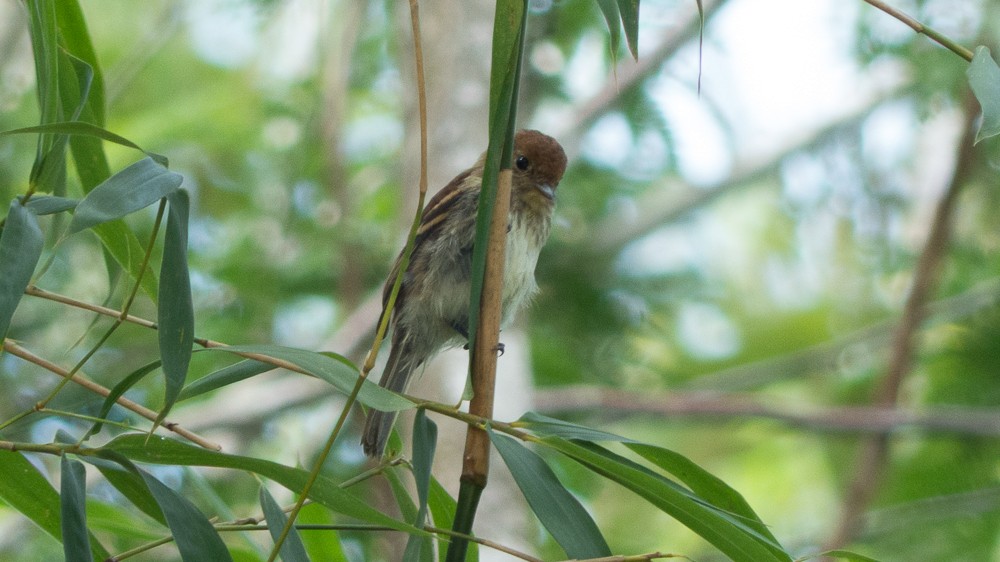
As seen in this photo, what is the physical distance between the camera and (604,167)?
503cm

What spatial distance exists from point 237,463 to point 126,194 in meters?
0.38

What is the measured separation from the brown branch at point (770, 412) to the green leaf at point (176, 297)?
273 centimetres

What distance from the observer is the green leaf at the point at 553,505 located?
1508 mm

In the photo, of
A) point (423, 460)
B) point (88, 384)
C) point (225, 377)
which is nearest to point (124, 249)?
point (88, 384)

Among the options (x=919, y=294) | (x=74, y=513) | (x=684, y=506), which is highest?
(x=919, y=294)

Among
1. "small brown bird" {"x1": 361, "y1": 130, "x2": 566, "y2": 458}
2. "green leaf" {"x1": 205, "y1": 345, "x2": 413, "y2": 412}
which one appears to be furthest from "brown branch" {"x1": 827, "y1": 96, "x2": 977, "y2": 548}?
"green leaf" {"x1": 205, "y1": 345, "x2": 413, "y2": 412}

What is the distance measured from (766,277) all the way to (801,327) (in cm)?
102

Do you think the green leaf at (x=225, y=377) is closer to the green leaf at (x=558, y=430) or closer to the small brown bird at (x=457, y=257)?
the green leaf at (x=558, y=430)

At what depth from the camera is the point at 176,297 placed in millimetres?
1408

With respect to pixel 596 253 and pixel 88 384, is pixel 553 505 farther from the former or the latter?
pixel 596 253

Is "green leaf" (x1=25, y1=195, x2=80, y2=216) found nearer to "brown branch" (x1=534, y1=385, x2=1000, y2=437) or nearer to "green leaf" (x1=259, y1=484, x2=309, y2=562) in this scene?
"green leaf" (x1=259, y1=484, x2=309, y2=562)

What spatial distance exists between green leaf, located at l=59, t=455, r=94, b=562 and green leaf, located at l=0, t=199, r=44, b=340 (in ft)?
0.65

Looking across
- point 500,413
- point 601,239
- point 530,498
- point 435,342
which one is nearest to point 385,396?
point 530,498

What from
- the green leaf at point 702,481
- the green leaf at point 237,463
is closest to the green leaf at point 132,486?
the green leaf at point 237,463
